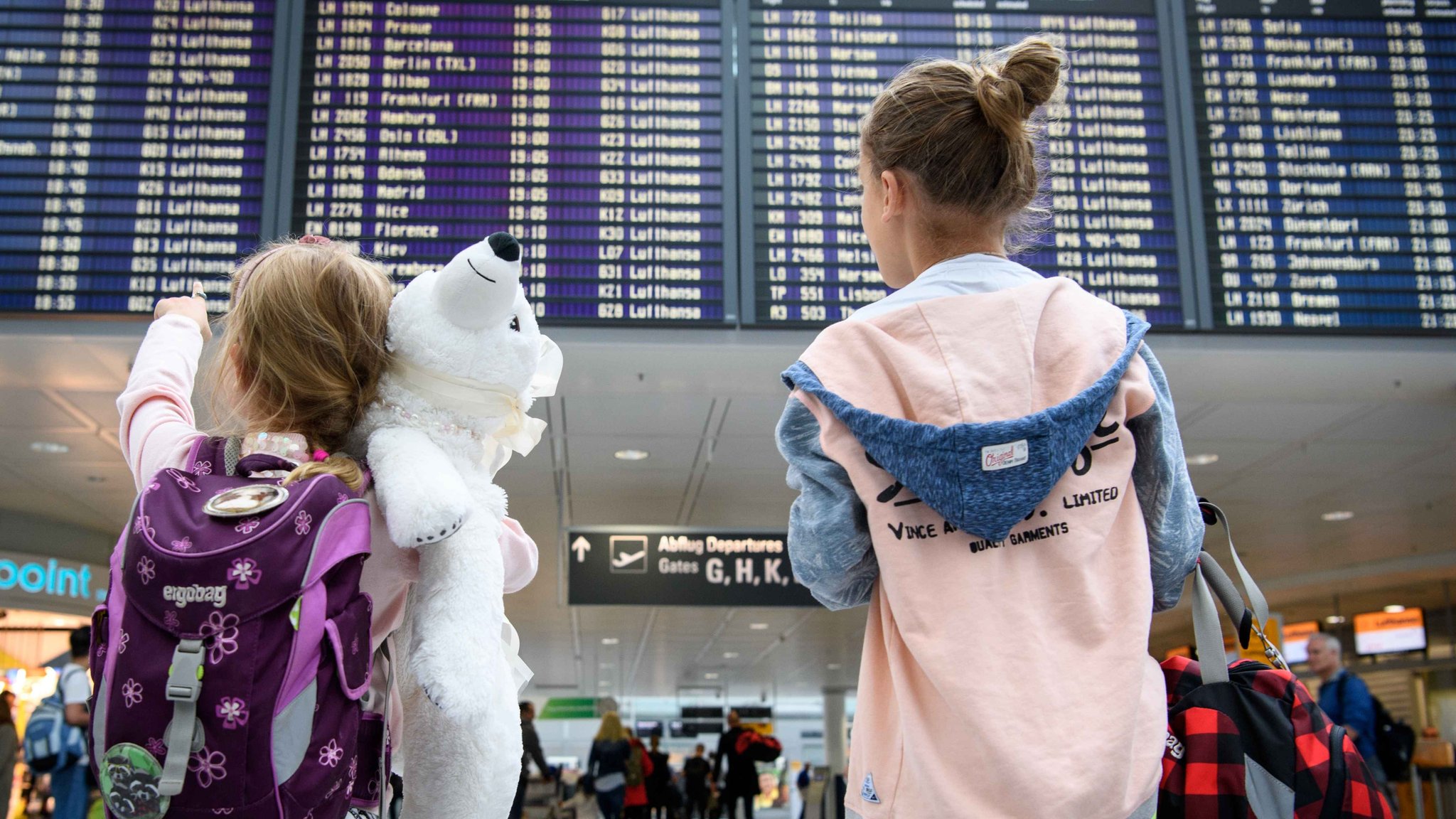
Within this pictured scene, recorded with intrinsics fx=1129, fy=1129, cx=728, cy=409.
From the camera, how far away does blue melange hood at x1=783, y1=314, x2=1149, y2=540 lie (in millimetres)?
1091

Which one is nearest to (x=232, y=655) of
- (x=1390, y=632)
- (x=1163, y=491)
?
(x=1163, y=491)

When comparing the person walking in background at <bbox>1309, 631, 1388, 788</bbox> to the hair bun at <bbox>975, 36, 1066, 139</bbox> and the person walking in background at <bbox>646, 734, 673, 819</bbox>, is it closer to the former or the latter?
the hair bun at <bbox>975, 36, 1066, 139</bbox>

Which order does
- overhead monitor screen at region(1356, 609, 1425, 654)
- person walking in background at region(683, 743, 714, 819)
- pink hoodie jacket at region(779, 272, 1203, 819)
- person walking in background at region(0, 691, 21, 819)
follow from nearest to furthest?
pink hoodie jacket at region(779, 272, 1203, 819)
person walking in background at region(0, 691, 21, 819)
overhead monitor screen at region(1356, 609, 1425, 654)
person walking in background at region(683, 743, 714, 819)

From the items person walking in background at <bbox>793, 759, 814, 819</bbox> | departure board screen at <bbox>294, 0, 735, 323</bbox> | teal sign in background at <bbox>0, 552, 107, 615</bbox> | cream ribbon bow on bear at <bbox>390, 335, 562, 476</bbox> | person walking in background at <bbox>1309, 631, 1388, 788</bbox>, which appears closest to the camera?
cream ribbon bow on bear at <bbox>390, 335, 562, 476</bbox>

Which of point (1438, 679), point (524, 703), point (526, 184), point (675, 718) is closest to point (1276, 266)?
point (526, 184)

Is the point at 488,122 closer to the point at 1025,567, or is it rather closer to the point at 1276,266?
the point at 1276,266

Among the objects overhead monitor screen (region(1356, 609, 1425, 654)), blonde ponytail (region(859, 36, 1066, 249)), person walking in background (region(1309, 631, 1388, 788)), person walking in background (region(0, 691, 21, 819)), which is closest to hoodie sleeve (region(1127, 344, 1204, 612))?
blonde ponytail (region(859, 36, 1066, 249))

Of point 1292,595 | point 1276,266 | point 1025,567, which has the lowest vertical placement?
point 1292,595

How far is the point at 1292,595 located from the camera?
A: 13711mm

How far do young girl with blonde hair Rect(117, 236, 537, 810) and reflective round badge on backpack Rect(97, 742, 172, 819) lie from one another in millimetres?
A: 283

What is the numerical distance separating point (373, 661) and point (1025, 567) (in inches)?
30.0

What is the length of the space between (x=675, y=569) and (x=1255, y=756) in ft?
16.3

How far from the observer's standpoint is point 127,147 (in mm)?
4551

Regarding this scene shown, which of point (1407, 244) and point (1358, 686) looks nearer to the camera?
point (1407, 244)
